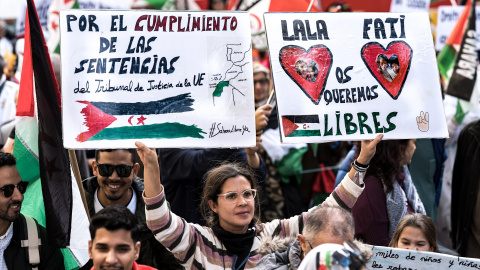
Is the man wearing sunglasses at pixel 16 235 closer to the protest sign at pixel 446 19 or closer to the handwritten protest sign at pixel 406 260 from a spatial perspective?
the handwritten protest sign at pixel 406 260

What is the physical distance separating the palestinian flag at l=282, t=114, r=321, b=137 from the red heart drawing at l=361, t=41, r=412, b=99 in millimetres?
518

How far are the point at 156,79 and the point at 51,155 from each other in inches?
29.4

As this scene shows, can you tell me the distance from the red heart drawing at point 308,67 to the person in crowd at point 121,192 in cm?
125

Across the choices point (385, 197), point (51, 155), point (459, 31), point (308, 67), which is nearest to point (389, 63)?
point (308, 67)

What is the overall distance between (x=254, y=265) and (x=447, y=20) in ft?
19.9

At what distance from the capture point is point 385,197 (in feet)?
17.5

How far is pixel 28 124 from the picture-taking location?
4.89 meters

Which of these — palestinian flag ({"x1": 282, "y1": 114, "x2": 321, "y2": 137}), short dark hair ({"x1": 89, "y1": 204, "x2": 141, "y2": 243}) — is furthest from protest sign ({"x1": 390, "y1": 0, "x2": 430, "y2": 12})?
short dark hair ({"x1": 89, "y1": 204, "x2": 141, "y2": 243})

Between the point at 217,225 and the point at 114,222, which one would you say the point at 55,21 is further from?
the point at 114,222

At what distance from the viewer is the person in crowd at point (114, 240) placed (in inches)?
153

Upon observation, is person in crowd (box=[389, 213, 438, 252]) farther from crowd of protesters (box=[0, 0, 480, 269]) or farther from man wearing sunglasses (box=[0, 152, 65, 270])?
man wearing sunglasses (box=[0, 152, 65, 270])

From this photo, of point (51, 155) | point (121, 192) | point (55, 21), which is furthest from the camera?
point (55, 21)

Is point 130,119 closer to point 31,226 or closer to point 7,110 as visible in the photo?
point 31,226

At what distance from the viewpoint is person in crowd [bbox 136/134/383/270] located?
4113 millimetres
